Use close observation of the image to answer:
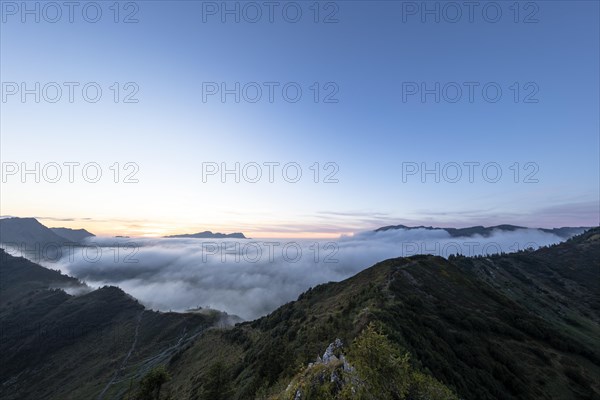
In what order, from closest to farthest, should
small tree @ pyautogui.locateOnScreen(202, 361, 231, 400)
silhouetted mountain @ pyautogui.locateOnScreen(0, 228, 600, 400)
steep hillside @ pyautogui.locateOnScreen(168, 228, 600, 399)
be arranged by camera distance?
silhouetted mountain @ pyautogui.locateOnScreen(0, 228, 600, 400) < steep hillside @ pyautogui.locateOnScreen(168, 228, 600, 399) < small tree @ pyautogui.locateOnScreen(202, 361, 231, 400)

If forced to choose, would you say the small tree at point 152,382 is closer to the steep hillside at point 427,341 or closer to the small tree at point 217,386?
the small tree at point 217,386

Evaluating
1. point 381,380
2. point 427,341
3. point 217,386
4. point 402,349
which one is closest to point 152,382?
point 217,386

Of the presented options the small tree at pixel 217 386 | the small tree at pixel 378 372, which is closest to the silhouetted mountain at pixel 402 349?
the small tree at pixel 378 372

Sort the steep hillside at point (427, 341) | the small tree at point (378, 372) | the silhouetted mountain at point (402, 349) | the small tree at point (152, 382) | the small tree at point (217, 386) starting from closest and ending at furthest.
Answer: the small tree at point (378, 372) → the silhouetted mountain at point (402, 349) → the steep hillside at point (427, 341) → the small tree at point (217, 386) → the small tree at point (152, 382)

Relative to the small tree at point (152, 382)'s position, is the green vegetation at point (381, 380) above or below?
above

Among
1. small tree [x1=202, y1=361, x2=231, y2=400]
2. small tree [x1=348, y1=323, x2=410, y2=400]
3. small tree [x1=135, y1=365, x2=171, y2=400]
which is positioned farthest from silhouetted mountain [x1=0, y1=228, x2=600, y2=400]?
small tree [x1=135, y1=365, x2=171, y2=400]

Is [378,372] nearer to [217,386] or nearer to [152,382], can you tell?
[217,386]

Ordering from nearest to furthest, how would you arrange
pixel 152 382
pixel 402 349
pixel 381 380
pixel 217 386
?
pixel 381 380, pixel 402 349, pixel 152 382, pixel 217 386

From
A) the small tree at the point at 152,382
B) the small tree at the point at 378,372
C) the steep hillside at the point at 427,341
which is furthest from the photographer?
the small tree at the point at 152,382

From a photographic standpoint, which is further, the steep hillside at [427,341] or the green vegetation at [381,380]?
the steep hillside at [427,341]

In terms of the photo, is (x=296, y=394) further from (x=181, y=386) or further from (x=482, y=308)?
(x=482, y=308)

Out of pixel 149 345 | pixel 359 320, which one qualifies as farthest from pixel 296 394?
pixel 149 345

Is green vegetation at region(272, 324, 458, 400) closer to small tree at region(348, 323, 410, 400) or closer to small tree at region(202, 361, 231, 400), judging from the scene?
small tree at region(348, 323, 410, 400)

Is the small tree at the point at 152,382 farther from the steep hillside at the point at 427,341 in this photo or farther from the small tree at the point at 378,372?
the small tree at the point at 378,372
